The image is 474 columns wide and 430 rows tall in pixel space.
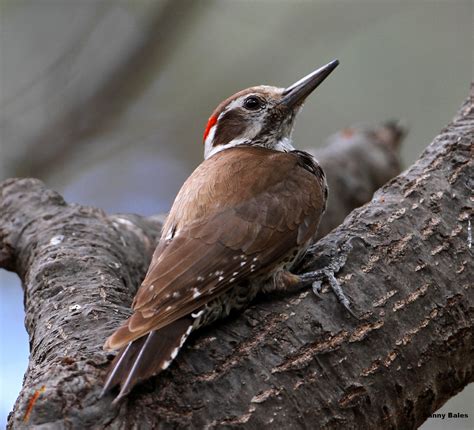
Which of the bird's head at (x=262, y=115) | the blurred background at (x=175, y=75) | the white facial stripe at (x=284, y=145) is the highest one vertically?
the blurred background at (x=175, y=75)

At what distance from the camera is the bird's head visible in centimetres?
394

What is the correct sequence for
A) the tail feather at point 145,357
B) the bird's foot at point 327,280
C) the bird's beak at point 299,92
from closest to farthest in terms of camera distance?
the tail feather at point 145,357, the bird's foot at point 327,280, the bird's beak at point 299,92

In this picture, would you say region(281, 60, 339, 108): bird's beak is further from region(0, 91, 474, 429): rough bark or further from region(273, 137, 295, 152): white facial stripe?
region(0, 91, 474, 429): rough bark

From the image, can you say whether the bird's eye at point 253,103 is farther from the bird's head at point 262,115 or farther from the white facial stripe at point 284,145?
the white facial stripe at point 284,145

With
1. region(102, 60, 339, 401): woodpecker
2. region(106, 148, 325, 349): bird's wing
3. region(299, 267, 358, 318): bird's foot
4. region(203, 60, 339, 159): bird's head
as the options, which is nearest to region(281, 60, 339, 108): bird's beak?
region(203, 60, 339, 159): bird's head

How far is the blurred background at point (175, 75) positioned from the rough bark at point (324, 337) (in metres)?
2.59

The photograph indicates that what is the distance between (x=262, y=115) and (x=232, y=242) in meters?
1.26

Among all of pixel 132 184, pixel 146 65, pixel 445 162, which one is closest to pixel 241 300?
pixel 445 162

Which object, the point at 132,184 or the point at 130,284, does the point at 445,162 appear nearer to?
the point at 130,284

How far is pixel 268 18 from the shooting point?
7180 mm

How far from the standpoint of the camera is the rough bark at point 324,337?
2322 mm

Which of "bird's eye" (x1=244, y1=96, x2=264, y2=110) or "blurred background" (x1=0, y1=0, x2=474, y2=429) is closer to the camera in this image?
"bird's eye" (x1=244, y1=96, x2=264, y2=110)

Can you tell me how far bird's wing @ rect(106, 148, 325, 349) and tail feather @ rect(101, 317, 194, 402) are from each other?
0.04m

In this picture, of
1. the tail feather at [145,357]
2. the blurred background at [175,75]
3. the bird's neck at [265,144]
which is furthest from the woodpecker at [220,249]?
the blurred background at [175,75]
